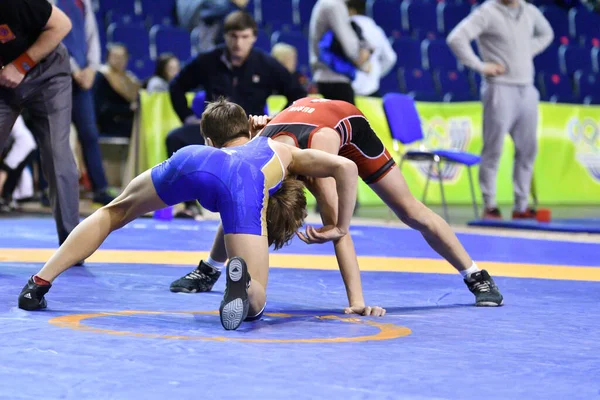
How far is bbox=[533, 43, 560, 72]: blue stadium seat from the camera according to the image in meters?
13.2

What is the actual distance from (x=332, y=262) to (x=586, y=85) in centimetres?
831

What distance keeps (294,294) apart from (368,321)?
79 centimetres

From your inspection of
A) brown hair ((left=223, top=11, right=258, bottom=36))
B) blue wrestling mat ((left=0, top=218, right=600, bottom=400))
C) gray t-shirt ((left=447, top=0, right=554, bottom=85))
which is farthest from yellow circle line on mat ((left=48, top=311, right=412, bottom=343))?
gray t-shirt ((left=447, top=0, right=554, bottom=85))

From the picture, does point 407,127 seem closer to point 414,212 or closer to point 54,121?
point 54,121

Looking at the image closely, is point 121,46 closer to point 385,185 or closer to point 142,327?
point 385,185

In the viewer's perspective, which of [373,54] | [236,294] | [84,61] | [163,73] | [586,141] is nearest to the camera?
[236,294]

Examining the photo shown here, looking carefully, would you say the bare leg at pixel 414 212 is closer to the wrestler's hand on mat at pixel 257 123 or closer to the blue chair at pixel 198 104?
the wrestler's hand on mat at pixel 257 123

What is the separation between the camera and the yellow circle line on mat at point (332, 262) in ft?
17.9

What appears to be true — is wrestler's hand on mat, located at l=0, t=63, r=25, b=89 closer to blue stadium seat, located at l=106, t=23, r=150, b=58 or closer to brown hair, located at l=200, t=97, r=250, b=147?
brown hair, located at l=200, t=97, r=250, b=147

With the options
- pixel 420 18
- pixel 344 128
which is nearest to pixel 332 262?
pixel 344 128

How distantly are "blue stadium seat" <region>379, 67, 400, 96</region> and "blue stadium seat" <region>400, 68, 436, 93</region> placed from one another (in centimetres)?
7

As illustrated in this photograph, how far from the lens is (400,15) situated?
497 inches

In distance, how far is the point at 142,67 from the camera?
10898 millimetres

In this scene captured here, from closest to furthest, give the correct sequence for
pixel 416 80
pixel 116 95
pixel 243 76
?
pixel 243 76 → pixel 116 95 → pixel 416 80
